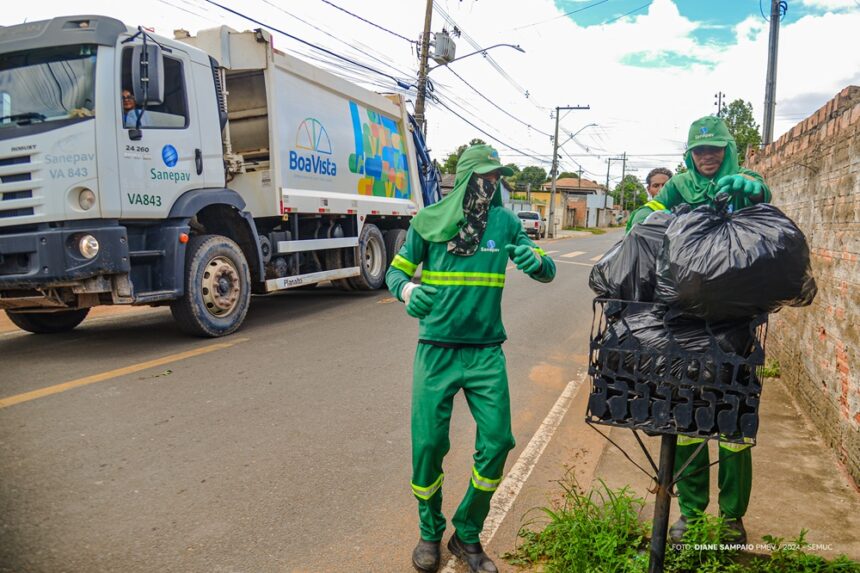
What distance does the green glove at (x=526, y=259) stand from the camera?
108 inches

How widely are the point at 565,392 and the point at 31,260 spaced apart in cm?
495

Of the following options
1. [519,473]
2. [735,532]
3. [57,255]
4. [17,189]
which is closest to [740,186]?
[735,532]

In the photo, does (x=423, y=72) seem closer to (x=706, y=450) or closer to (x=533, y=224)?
(x=533, y=224)

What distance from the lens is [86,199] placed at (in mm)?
5777

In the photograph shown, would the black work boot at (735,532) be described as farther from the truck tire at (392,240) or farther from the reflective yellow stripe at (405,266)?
the truck tire at (392,240)

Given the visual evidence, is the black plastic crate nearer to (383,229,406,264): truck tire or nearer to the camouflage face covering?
the camouflage face covering

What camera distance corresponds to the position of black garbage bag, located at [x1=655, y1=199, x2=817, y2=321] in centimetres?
201

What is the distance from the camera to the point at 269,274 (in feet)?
27.8

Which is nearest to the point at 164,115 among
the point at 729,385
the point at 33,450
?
the point at 33,450

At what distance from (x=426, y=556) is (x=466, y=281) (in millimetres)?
1202

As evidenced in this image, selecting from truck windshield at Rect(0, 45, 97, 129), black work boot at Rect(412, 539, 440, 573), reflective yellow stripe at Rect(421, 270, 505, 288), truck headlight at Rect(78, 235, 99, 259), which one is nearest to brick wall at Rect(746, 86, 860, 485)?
reflective yellow stripe at Rect(421, 270, 505, 288)

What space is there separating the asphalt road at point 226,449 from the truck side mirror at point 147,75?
243cm

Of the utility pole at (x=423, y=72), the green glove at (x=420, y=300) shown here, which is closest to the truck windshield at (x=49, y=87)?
the green glove at (x=420, y=300)

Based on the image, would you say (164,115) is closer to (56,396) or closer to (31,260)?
(31,260)
